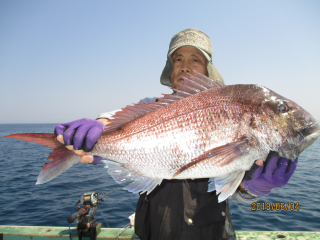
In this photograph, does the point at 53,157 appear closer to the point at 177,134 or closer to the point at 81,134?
the point at 81,134

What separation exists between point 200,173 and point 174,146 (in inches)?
12.7

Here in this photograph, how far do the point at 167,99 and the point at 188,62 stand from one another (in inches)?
62.5

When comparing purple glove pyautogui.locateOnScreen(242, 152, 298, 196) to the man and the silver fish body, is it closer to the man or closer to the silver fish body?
the man

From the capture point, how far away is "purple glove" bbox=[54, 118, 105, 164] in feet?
5.86

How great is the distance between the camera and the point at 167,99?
1.93 metres

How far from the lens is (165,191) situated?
2.35 metres

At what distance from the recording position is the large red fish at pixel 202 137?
5.46 ft

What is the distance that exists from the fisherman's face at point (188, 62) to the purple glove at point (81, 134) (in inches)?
70.7

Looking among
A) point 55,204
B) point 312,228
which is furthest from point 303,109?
point 55,204

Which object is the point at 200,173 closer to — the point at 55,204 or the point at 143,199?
the point at 143,199
